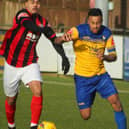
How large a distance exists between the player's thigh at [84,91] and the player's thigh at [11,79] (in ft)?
2.94

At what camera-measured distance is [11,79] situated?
8141mm

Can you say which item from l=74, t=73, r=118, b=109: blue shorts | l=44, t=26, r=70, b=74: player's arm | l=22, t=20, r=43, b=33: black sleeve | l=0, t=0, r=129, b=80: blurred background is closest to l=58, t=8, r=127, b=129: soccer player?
l=74, t=73, r=118, b=109: blue shorts

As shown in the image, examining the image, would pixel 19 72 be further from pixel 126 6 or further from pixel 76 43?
pixel 126 6

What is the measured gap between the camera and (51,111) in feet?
37.0

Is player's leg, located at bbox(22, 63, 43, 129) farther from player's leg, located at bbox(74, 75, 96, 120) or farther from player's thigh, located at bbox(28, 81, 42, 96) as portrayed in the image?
→ player's leg, located at bbox(74, 75, 96, 120)

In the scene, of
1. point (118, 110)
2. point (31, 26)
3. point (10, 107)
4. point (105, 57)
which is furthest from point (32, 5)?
point (118, 110)

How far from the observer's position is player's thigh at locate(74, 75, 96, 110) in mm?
8195

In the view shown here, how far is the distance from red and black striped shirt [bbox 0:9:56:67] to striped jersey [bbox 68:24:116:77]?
39cm

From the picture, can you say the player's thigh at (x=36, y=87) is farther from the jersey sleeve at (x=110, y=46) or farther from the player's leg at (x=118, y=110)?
the jersey sleeve at (x=110, y=46)

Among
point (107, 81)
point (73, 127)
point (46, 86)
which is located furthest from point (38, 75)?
point (46, 86)

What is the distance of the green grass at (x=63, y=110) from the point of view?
31.6 feet

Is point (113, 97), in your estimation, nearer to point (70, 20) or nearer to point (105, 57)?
point (105, 57)

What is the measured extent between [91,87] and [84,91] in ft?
0.44

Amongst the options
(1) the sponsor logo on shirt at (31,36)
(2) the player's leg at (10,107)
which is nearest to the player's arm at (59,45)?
(1) the sponsor logo on shirt at (31,36)
